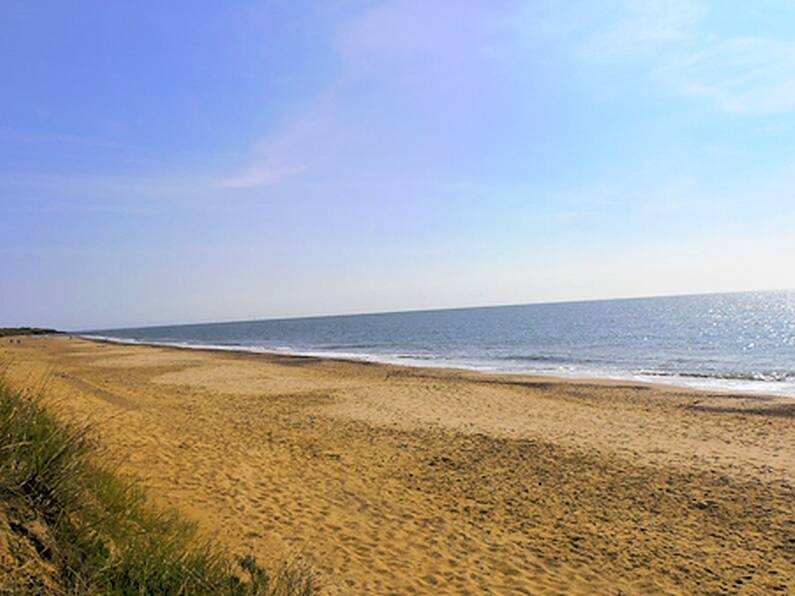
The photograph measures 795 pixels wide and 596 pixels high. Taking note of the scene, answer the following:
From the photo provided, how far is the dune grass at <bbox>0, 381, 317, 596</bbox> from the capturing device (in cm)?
348

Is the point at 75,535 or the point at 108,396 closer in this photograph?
the point at 75,535

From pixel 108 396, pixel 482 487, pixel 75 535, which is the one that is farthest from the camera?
pixel 108 396

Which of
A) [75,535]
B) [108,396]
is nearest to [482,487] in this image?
[75,535]

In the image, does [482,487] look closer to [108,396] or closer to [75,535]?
[75,535]

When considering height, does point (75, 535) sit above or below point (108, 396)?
above

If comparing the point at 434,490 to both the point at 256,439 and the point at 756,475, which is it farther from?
the point at 756,475

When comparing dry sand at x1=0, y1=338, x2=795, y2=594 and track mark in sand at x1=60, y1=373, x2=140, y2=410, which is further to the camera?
track mark in sand at x1=60, y1=373, x2=140, y2=410

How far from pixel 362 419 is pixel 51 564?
12.7 metres

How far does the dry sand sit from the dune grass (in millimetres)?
1806

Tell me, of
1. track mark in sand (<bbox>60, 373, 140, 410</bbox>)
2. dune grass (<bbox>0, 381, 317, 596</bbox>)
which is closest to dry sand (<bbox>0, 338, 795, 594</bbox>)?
track mark in sand (<bbox>60, 373, 140, 410</bbox>)

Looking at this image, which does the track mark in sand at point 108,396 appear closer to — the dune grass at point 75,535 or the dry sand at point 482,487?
the dry sand at point 482,487

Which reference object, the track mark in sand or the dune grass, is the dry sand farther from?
the dune grass

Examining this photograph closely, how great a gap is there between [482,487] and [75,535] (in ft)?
23.2

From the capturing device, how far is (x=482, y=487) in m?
9.73
